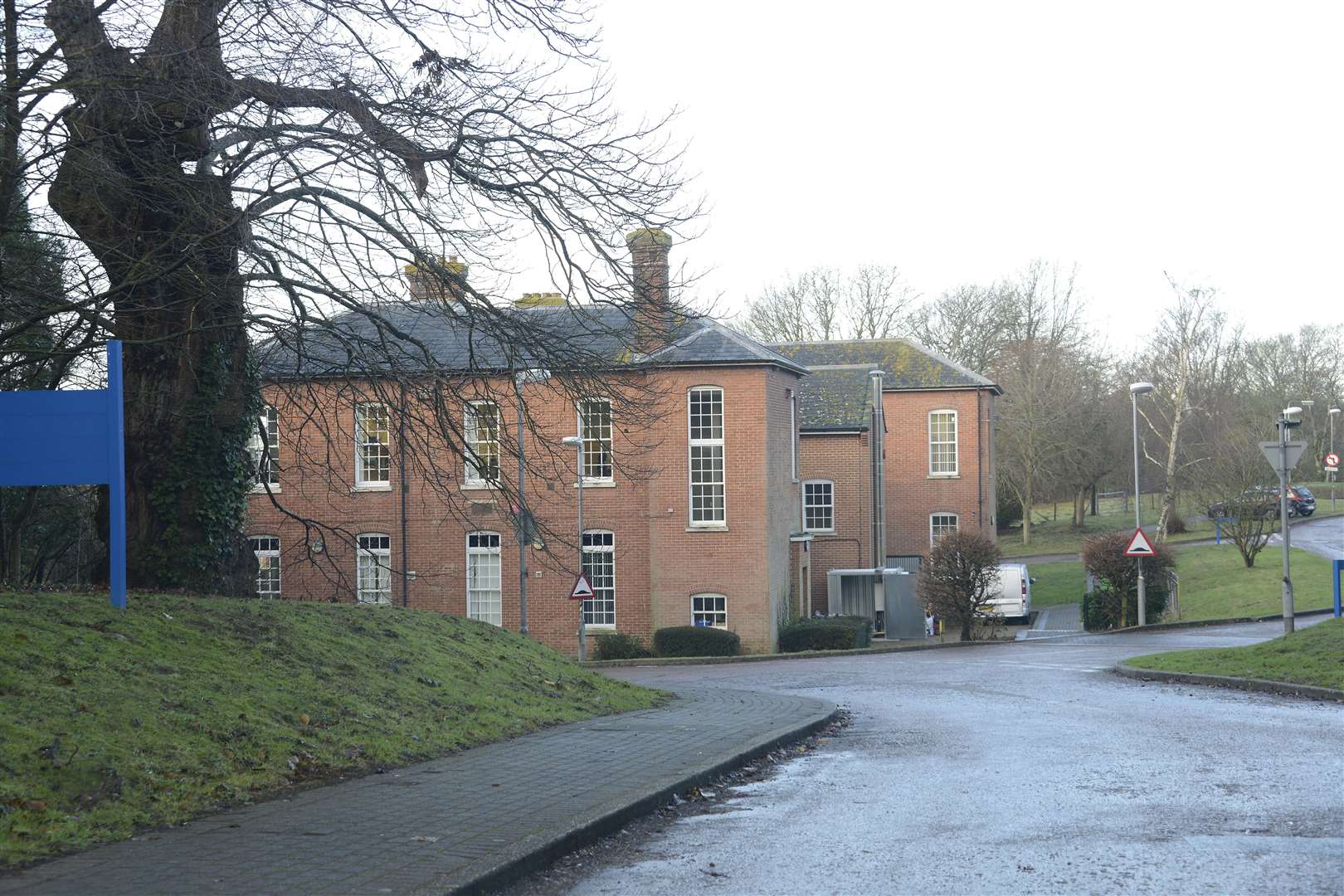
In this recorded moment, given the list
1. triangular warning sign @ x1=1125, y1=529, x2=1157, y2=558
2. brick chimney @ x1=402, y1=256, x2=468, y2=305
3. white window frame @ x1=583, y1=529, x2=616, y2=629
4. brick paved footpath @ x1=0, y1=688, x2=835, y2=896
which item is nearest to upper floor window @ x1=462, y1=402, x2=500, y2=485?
brick chimney @ x1=402, y1=256, x2=468, y2=305

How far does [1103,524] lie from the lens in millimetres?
73312

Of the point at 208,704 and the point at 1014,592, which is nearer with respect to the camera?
the point at 208,704

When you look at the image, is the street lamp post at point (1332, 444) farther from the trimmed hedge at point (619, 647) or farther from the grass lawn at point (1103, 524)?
the trimmed hedge at point (619, 647)

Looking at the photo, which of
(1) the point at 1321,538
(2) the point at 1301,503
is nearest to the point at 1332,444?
(2) the point at 1301,503

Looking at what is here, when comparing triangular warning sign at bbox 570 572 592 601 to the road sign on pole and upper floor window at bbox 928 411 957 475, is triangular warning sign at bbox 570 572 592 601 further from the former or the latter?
upper floor window at bbox 928 411 957 475

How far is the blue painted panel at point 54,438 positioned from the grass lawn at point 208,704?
1082 millimetres

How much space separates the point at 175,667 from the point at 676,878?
5327 mm

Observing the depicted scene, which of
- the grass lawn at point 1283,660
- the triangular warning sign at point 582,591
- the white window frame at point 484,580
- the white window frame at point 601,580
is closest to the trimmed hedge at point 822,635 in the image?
the white window frame at point 601,580

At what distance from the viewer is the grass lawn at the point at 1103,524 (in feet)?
225

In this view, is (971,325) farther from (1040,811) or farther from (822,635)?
(1040,811)

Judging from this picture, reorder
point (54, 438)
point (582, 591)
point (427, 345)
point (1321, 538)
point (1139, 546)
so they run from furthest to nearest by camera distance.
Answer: point (1321, 538) < point (1139, 546) < point (582, 591) < point (427, 345) < point (54, 438)

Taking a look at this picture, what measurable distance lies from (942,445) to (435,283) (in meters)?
40.0

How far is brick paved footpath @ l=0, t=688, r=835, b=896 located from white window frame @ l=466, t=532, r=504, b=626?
2686 centimetres

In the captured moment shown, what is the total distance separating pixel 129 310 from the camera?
13.3 m
